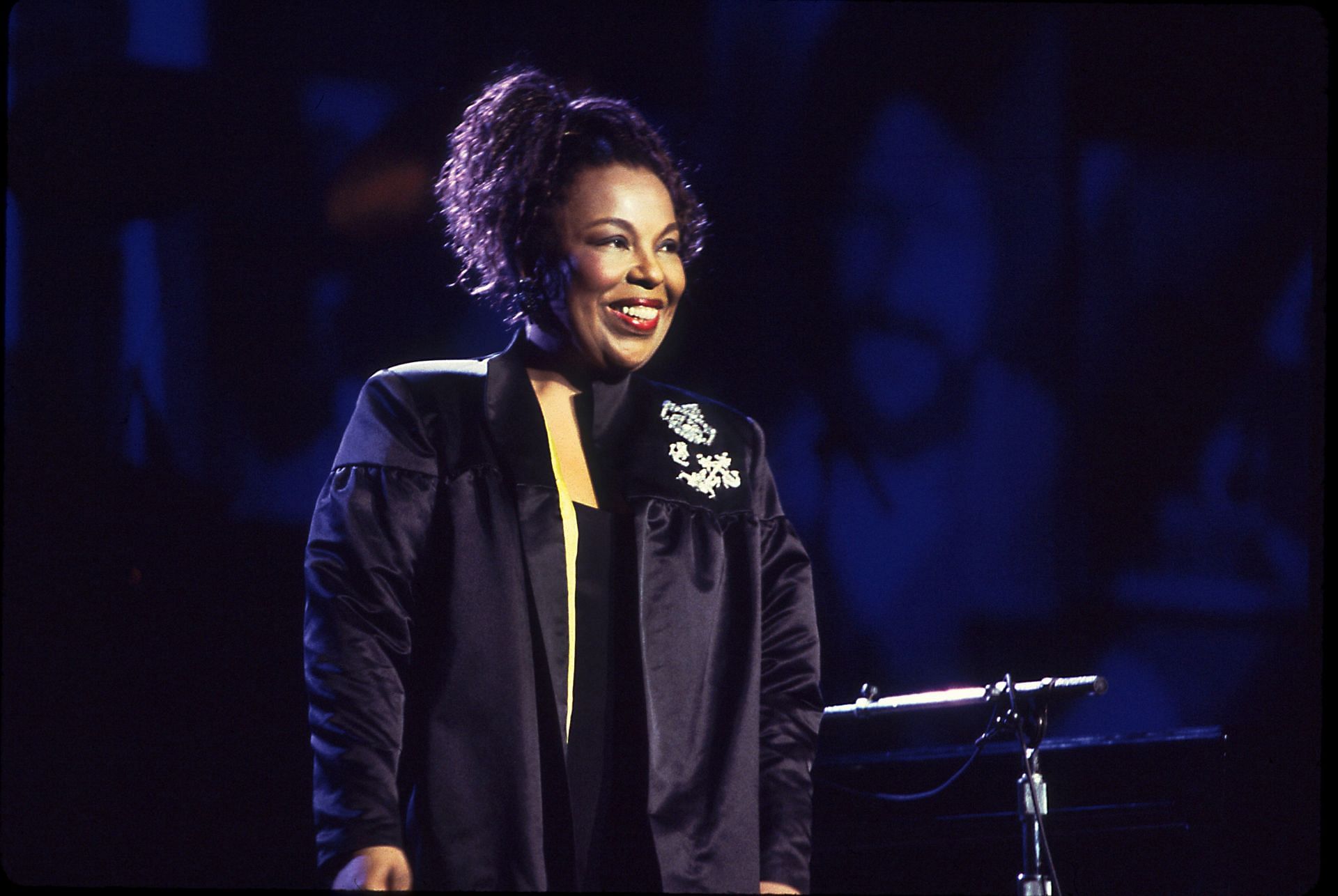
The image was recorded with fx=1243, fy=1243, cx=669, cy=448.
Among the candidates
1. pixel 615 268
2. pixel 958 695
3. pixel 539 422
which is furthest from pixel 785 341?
pixel 539 422

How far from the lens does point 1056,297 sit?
2885 millimetres

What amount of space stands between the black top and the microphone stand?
0.89 meters

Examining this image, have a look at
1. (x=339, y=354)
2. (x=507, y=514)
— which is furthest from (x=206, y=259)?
(x=507, y=514)

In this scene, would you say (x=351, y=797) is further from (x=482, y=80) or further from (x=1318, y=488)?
(x=1318, y=488)

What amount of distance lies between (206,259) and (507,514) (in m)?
0.99

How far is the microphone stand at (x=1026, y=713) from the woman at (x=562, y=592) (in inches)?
25.7

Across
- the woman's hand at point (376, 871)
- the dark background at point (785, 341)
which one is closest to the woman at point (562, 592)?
the woman's hand at point (376, 871)

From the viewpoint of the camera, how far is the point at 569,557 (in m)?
1.76

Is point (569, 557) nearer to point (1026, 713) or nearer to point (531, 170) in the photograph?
point (531, 170)

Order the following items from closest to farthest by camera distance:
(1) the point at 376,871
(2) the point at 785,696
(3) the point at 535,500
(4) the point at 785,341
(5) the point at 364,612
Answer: (1) the point at 376,871 → (5) the point at 364,612 → (3) the point at 535,500 → (2) the point at 785,696 → (4) the point at 785,341

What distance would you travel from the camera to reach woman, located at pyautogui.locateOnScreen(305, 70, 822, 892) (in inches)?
63.4

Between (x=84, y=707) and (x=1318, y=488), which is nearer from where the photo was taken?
(x=84, y=707)

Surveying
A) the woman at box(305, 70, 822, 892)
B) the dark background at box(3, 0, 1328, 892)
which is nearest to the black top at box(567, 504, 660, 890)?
the woman at box(305, 70, 822, 892)

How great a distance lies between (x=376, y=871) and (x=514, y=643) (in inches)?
13.1
